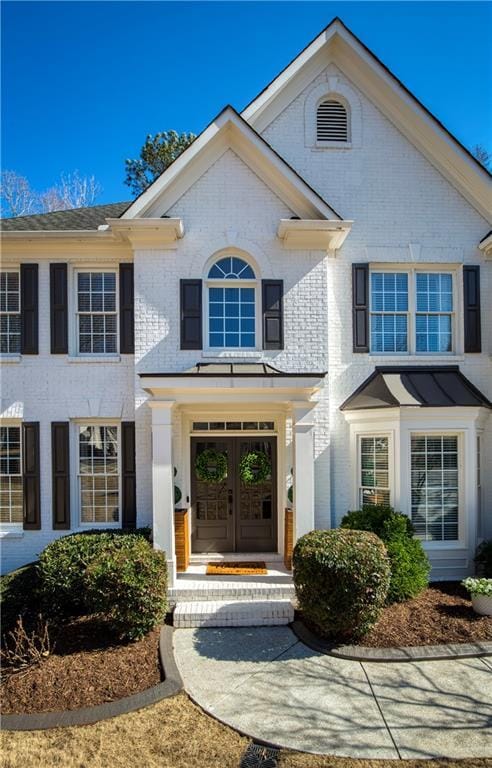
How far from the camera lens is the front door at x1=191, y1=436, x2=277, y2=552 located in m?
9.48

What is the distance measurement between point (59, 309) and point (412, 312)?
7.29m

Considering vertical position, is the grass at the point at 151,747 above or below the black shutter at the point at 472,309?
below

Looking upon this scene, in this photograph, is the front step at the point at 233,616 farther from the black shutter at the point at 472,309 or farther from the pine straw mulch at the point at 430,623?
the black shutter at the point at 472,309

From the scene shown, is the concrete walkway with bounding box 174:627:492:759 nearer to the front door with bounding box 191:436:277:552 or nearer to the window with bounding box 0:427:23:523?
the front door with bounding box 191:436:277:552

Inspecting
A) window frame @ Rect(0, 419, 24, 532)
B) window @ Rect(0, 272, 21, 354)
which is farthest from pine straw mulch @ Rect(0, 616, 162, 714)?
window @ Rect(0, 272, 21, 354)

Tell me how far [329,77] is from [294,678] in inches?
432

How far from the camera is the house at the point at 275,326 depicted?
8891 millimetres

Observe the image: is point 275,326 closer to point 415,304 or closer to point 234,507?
point 415,304

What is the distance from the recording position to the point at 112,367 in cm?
936

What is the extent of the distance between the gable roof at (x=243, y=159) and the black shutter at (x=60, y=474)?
14.4ft

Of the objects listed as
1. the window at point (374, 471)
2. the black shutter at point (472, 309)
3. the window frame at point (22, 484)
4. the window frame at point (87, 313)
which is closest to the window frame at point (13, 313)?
the window frame at point (87, 313)

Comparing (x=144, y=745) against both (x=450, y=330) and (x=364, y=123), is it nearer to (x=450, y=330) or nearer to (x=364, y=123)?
(x=450, y=330)

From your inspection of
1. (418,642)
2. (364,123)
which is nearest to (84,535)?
(418,642)

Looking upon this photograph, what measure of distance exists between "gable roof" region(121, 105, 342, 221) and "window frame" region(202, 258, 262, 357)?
4.53 ft
